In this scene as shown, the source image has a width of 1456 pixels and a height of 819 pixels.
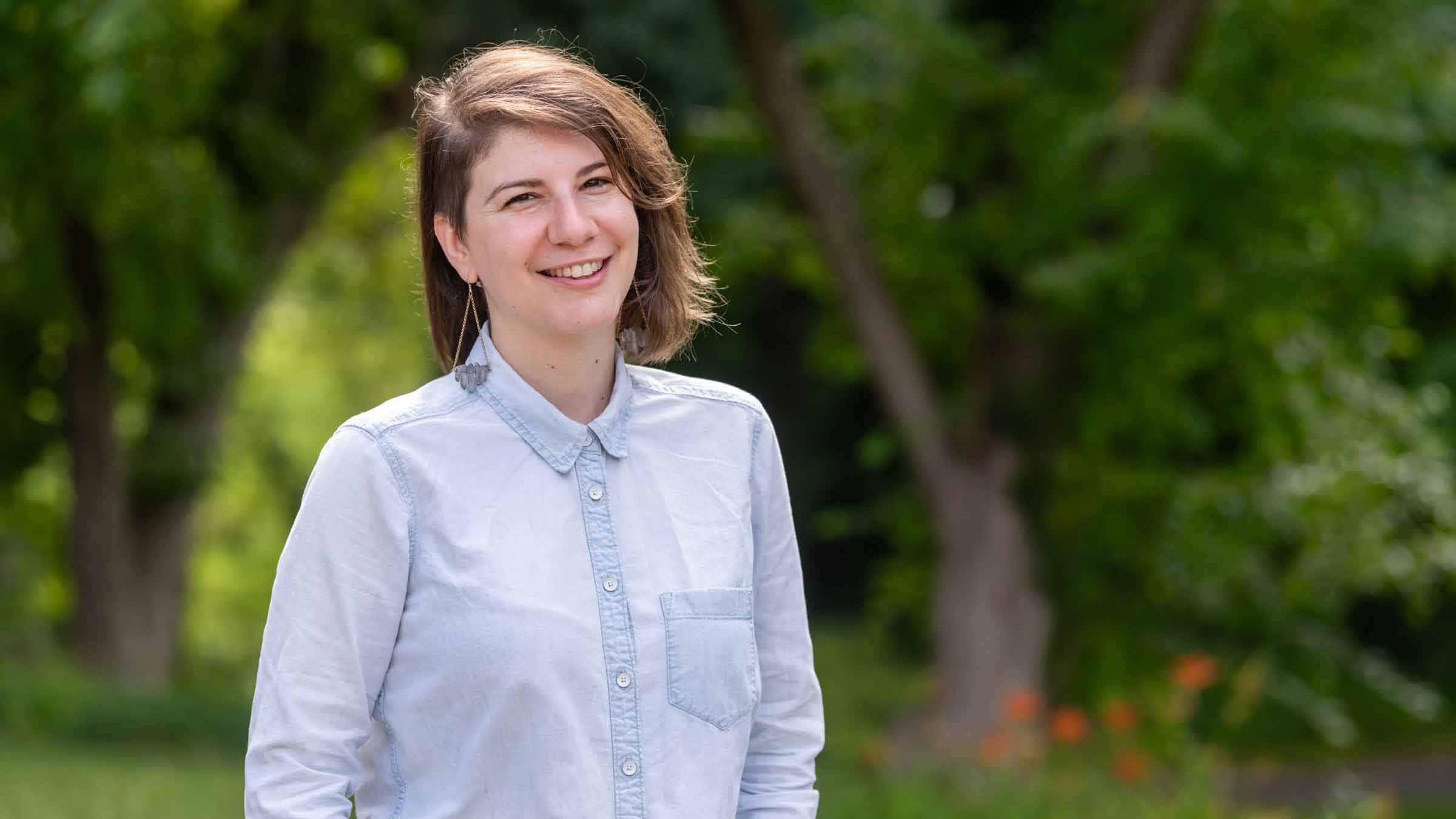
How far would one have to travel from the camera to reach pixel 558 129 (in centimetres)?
166

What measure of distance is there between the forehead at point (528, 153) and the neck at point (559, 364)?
0.18 m

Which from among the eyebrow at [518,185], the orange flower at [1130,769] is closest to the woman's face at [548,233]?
the eyebrow at [518,185]

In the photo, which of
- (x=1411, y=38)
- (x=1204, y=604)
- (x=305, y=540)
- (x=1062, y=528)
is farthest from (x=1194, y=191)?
(x=305, y=540)

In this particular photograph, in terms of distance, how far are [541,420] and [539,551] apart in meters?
0.16

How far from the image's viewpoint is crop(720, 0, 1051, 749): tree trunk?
821 centimetres

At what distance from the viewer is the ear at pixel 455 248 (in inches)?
69.2

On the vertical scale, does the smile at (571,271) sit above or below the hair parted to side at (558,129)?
below

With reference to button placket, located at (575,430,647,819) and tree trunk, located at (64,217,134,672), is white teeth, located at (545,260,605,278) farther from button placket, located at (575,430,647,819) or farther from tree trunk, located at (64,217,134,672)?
tree trunk, located at (64,217,134,672)

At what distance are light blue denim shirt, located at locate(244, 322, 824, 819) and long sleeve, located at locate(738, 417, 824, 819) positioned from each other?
63mm

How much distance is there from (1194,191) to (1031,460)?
182cm

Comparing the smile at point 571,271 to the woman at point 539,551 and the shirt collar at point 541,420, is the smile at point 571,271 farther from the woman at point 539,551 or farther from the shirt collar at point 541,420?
the shirt collar at point 541,420

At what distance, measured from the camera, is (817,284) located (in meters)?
10.1

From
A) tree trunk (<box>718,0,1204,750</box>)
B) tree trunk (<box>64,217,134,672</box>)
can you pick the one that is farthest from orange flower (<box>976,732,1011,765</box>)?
tree trunk (<box>64,217,134,672</box>)

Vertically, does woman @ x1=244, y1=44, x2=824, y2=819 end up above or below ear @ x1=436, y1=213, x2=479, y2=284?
below
